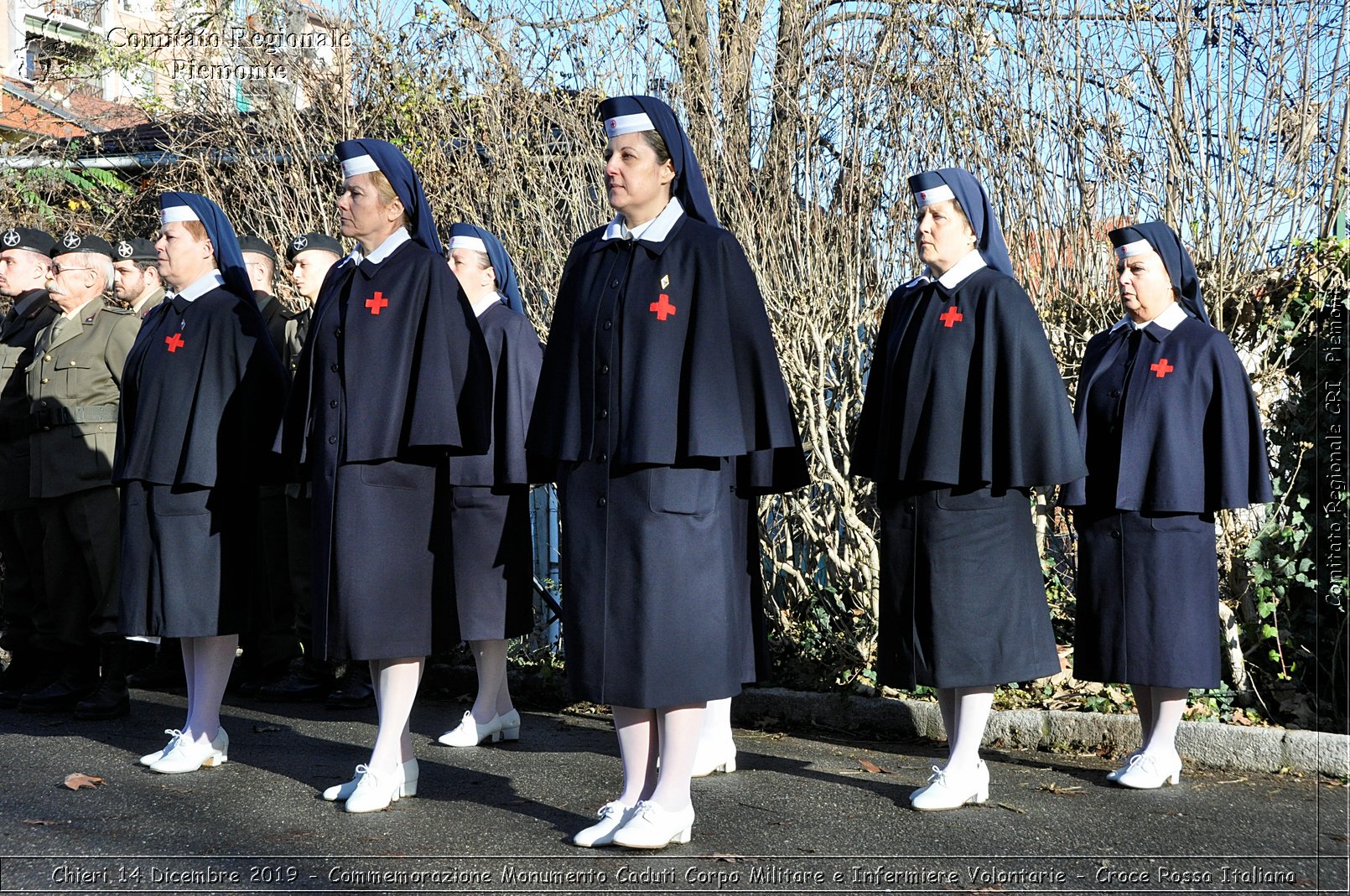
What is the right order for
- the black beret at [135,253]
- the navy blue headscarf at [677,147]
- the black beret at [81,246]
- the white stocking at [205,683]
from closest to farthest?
the navy blue headscarf at [677,147]
the white stocking at [205,683]
the black beret at [81,246]
the black beret at [135,253]

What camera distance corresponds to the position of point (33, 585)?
7.11m

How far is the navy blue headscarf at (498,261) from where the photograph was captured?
20.6 ft

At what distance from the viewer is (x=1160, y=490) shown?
496cm

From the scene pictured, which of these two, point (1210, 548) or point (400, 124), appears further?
point (400, 124)

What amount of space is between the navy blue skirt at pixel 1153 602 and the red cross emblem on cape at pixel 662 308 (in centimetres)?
203

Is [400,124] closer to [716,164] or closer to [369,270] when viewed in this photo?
[716,164]

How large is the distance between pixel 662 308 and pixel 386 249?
124cm

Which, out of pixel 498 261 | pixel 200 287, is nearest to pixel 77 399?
pixel 200 287

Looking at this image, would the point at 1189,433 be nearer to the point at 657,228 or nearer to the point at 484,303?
the point at 657,228

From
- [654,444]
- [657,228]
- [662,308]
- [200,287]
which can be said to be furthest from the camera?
[200,287]

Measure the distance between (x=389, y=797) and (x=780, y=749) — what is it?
1816 mm

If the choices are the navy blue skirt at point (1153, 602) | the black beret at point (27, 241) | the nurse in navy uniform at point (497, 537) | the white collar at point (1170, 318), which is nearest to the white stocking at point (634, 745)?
the nurse in navy uniform at point (497, 537)

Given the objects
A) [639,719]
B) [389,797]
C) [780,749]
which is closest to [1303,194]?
[780,749]

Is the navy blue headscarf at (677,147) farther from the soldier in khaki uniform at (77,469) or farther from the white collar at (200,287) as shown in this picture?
the soldier in khaki uniform at (77,469)
